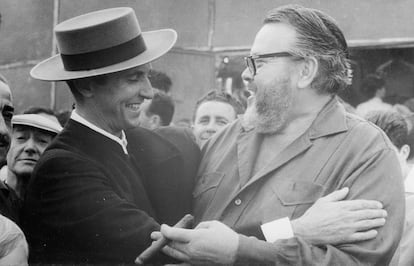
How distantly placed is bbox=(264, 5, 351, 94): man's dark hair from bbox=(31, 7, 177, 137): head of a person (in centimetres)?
43

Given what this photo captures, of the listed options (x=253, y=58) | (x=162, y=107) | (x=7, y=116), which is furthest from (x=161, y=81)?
(x=7, y=116)

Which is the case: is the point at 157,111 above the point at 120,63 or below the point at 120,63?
below

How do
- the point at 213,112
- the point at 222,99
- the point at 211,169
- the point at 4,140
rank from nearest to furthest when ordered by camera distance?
the point at 4,140, the point at 211,169, the point at 222,99, the point at 213,112

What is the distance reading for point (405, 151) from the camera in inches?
109

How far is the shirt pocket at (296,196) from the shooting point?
7.17 ft

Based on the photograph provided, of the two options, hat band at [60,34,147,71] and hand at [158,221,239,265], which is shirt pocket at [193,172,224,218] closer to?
hand at [158,221,239,265]

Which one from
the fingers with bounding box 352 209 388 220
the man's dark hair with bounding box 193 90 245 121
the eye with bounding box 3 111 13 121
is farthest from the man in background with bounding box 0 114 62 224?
the fingers with bounding box 352 209 388 220

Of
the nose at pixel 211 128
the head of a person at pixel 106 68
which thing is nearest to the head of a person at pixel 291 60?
the head of a person at pixel 106 68

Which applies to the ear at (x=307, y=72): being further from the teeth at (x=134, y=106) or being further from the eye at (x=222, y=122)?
the eye at (x=222, y=122)

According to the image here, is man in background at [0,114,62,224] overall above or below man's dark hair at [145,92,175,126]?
below

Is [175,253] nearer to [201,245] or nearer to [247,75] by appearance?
[201,245]

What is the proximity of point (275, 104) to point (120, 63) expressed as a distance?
58 centimetres

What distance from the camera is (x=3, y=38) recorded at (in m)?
2.43

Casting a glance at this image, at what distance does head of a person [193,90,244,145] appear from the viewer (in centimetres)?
A: 285
